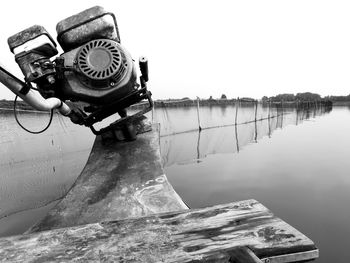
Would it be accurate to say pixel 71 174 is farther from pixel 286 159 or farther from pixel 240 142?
pixel 240 142

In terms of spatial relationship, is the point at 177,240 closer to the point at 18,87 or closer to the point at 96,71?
the point at 18,87

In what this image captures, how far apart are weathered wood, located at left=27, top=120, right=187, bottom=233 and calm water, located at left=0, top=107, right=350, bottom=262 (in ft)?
3.77

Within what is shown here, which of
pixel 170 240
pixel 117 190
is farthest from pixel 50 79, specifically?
pixel 170 240

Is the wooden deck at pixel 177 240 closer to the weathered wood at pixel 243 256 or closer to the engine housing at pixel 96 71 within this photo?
the weathered wood at pixel 243 256

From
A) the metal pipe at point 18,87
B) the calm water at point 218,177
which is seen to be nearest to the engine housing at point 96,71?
the metal pipe at point 18,87

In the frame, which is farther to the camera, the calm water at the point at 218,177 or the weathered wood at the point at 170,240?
the calm water at the point at 218,177

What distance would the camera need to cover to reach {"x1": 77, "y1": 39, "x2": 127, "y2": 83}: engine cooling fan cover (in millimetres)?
2879

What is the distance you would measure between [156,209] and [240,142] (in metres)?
8.56

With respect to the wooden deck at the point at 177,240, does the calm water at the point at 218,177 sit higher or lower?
lower

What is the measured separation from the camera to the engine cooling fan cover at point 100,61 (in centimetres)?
288

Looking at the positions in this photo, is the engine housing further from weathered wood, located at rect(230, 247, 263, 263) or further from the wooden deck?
weathered wood, located at rect(230, 247, 263, 263)

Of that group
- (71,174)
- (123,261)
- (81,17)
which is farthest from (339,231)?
(71,174)

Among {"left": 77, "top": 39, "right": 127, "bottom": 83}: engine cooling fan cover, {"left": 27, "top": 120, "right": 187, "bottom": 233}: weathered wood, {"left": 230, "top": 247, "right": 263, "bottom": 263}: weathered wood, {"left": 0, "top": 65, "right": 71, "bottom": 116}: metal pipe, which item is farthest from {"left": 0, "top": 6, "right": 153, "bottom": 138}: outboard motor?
{"left": 230, "top": 247, "right": 263, "bottom": 263}: weathered wood

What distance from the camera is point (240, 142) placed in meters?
11.0
